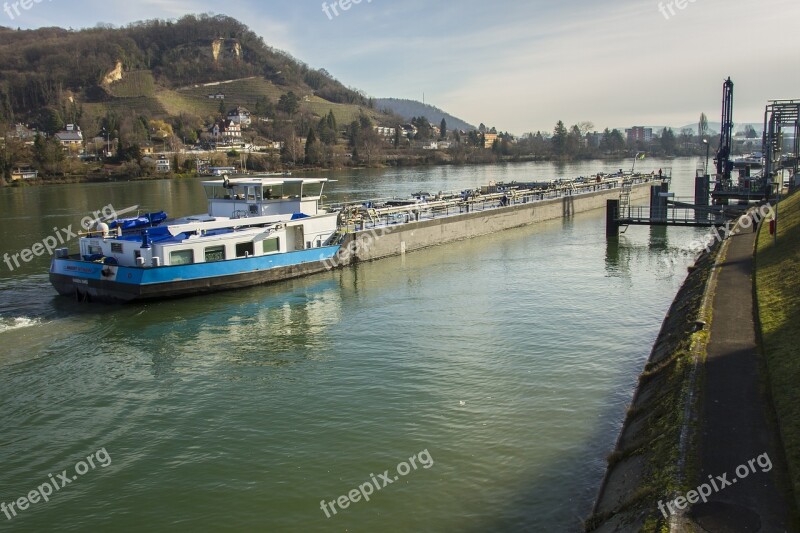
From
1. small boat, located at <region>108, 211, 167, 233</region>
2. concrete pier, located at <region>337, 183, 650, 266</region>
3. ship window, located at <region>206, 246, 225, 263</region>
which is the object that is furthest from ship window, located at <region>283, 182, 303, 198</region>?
small boat, located at <region>108, 211, 167, 233</region>

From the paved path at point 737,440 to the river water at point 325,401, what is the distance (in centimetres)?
252

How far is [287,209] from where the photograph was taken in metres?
33.3

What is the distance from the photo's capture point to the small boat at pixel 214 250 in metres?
26.4

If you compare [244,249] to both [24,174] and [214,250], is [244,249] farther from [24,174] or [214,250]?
[24,174]

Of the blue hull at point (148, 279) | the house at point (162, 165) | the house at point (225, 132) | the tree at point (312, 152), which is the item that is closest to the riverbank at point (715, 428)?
the blue hull at point (148, 279)

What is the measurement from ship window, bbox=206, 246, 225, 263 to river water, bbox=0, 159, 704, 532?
5.76 feet

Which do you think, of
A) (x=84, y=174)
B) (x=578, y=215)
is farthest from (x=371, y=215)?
(x=84, y=174)

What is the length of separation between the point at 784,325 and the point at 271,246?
75.0 feet

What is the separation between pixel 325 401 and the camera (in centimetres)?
1647

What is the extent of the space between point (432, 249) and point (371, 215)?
4.82 metres

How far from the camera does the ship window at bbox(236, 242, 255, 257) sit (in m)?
29.3

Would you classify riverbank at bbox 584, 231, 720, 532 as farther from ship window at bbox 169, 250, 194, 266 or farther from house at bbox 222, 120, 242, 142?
house at bbox 222, 120, 242, 142

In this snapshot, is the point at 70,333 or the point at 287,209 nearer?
the point at 70,333

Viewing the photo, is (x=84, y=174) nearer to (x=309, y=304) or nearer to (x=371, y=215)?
(x=371, y=215)
